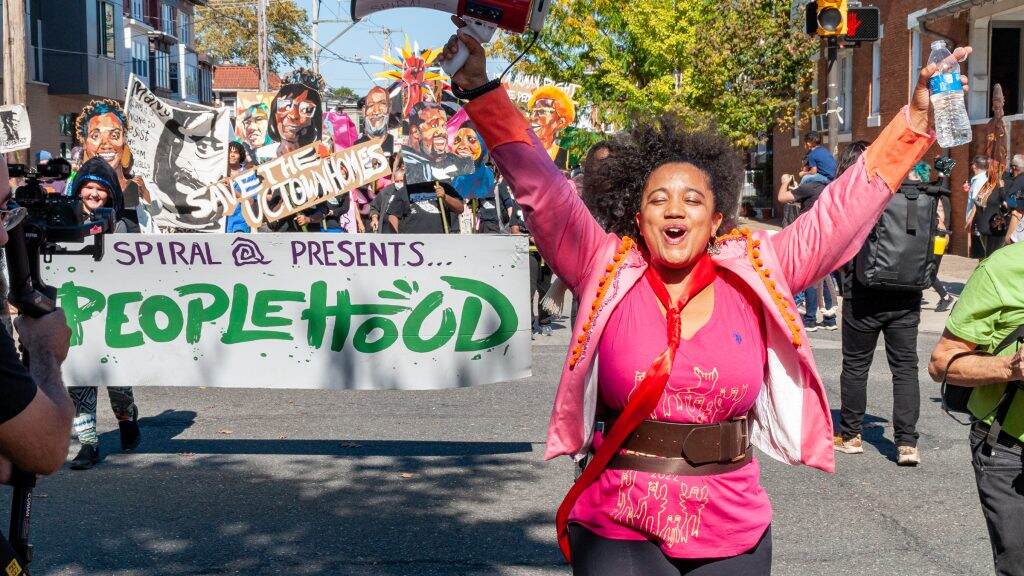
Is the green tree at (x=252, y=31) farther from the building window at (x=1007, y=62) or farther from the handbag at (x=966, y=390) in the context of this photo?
the handbag at (x=966, y=390)

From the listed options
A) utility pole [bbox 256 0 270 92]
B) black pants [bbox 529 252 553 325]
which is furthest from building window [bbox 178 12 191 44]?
black pants [bbox 529 252 553 325]

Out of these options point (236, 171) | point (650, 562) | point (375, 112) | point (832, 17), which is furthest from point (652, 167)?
point (375, 112)

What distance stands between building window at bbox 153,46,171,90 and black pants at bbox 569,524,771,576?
7025 cm

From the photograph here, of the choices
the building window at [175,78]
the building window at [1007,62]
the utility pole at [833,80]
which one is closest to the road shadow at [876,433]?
the utility pole at [833,80]

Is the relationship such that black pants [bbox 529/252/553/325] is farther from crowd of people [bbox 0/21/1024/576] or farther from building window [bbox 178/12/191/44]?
building window [bbox 178/12/191/44]

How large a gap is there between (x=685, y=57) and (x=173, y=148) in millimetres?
17450

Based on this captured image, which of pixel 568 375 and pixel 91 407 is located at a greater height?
pixel 568 375

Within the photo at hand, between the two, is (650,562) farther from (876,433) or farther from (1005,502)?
(876,433)

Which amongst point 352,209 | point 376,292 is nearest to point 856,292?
point 376,292

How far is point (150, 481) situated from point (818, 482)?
3.70m

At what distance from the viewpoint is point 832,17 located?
512 inches

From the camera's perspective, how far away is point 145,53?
219 feet

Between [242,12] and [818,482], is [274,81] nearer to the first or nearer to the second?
[242,12]

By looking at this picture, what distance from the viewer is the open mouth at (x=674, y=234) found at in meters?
3.11
